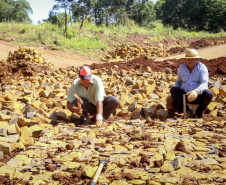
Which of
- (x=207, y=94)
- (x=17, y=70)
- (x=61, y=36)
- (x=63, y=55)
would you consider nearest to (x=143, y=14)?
(x=61, y=36)

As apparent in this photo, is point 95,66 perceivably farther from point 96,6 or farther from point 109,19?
point 109,19

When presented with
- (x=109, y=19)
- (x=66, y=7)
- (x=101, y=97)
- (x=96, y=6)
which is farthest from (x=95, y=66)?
(x=109, y=19)

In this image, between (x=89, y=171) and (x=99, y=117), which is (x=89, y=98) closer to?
(x=99, y=117)

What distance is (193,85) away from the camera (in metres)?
3.99

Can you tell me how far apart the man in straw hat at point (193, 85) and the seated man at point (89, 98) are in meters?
1.07

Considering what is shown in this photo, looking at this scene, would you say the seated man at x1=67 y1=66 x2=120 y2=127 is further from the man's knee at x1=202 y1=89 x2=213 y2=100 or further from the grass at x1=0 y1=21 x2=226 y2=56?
the grass at x1=0 y1=21 x2=226 y2=56

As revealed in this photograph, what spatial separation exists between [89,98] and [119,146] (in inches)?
48.1

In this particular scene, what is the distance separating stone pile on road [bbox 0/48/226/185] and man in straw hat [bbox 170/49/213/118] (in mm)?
266

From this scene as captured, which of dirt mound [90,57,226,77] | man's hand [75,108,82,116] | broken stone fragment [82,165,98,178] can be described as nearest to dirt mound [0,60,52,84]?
dirt mound [90,57,226,77]

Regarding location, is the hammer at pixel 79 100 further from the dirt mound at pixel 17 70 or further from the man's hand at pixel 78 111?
the dirt mound at pixel 17 70

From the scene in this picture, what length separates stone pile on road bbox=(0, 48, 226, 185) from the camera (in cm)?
213

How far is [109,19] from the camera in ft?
98.7

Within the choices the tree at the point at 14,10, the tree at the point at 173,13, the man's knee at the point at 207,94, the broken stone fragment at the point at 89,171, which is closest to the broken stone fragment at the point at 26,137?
the broken stone fragment at the point at 89,171

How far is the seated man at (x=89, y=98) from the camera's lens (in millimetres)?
3490
